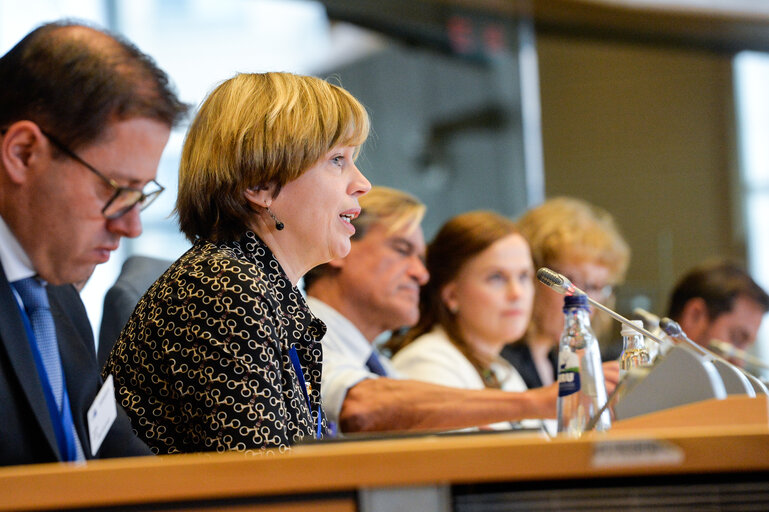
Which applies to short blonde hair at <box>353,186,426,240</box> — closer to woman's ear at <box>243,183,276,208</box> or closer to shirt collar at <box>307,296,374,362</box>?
shirt collar at <box>307,296,374,362</box>

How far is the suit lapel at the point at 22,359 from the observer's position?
1.43 m

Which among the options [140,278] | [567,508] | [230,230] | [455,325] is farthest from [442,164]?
[567,508]

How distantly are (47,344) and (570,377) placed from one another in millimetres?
921

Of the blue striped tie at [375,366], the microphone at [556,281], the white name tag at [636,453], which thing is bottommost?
the blue striped tie at [375,366]

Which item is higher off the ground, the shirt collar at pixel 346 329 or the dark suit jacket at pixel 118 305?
the dark suit jacket at pixel 118 305

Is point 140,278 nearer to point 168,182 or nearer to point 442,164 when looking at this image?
point 168,182

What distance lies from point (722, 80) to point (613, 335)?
9.09 feet

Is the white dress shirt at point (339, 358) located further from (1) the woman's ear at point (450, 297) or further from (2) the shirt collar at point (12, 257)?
(2) the shirt collar at point (12, 257)

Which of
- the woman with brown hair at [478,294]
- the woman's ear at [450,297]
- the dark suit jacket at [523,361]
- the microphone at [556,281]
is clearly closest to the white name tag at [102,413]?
the microphone at [556,281]

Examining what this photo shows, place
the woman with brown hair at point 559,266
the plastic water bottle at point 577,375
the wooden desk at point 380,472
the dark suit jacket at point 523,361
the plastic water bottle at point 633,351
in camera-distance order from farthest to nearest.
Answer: the woman with brown hair at point 559,266 < the dark suit jacket at point 523,361 < the plastic water bottle at point 633,351 < the plastic water bottle at point 577,375 < the wooden desk at point 380,472

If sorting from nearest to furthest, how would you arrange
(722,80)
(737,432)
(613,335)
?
(737,432), (613,335), (722,80)

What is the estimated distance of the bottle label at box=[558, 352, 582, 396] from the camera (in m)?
1.54

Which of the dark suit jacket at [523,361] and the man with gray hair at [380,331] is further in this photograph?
the dark suit jacket at [523,361]

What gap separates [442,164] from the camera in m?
5.41
